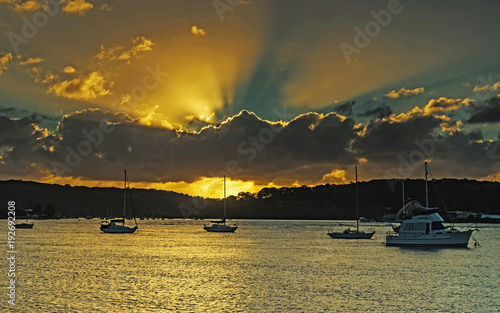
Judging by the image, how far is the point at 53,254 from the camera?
3757 inches

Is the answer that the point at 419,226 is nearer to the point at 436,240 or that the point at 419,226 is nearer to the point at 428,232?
the point at 428,232

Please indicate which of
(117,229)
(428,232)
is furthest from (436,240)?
(117,229)

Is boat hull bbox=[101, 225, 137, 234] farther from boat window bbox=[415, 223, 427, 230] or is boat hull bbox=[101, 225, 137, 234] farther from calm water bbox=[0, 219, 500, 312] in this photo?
boat window bbox=[415, 223, 427, 230]

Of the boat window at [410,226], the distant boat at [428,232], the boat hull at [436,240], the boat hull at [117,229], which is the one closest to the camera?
the distant boat at [428,232]

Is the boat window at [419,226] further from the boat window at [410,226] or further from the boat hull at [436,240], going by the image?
the boat hull at [436,240]

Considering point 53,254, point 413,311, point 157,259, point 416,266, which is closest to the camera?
point 413,311

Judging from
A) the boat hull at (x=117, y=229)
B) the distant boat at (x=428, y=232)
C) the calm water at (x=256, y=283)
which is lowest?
the calm water at (x=256, y=283)

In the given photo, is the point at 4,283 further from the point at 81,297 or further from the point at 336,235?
the point at 336,235

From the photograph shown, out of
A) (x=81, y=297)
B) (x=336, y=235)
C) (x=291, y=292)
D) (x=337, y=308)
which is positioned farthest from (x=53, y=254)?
(x=336, y=235)

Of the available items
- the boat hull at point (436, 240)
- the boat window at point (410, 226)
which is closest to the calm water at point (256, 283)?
the boat hull at point (436, 240)

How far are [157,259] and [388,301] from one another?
5094 cm

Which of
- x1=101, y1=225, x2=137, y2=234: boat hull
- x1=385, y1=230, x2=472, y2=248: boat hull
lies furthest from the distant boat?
x1=101, y1=225, x2=137, y2=234: boat hull

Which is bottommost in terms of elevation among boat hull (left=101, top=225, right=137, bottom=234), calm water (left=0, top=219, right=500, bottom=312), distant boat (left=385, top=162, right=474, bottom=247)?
calm water (left=0, top=219, right=500, bottom=312)

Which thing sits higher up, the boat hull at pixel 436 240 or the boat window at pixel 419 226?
the boat window at pixel 419 226
